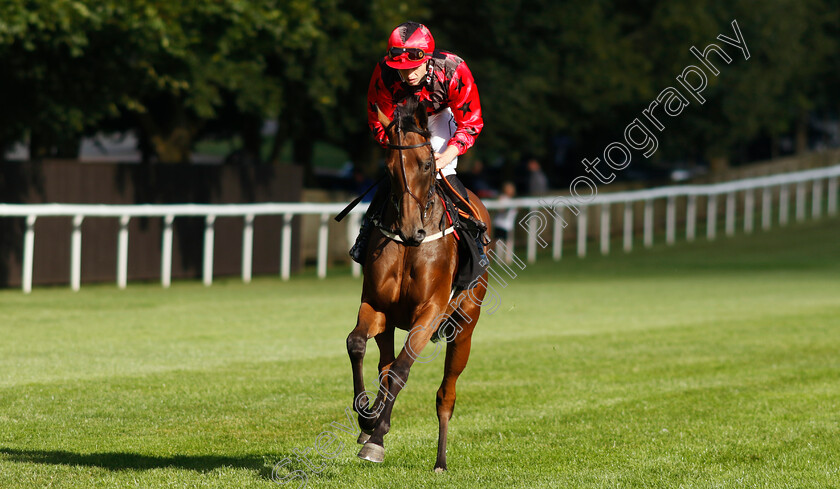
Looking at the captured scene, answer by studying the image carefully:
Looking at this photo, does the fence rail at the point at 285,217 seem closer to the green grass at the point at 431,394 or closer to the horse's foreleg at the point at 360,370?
the green grass at the point at 431,394

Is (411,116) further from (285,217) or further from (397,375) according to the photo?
(285,217)

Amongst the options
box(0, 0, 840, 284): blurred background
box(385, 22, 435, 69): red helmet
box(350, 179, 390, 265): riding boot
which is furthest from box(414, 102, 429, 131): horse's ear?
box(0, 0, 840, 284): blurred background

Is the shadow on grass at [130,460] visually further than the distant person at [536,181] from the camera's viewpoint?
No

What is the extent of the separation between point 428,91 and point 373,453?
213 centimetres

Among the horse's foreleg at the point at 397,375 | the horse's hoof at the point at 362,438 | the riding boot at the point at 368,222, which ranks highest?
the riding boot at the point at 368,222

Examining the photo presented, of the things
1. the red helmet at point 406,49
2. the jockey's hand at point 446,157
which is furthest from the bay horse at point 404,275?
the red helmet at point 406,49

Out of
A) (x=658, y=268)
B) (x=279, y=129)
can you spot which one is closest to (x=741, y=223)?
(x=658, y=268)

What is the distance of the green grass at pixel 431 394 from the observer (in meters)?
6.14

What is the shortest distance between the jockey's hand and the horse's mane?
42cm

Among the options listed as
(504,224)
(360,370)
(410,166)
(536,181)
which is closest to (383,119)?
(410,166)

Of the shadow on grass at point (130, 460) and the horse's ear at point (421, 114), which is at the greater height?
the horse's ear at point (421, 114)

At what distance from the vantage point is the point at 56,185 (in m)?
17.4

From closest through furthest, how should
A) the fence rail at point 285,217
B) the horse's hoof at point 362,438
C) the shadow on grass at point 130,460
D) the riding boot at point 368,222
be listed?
the shadow on grass at point 130,460 < the horse's hoof at point 362,438 < the riding boot at point 368,222 < the fence rail at point 285,217

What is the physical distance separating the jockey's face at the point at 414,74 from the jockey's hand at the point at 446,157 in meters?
0.46
